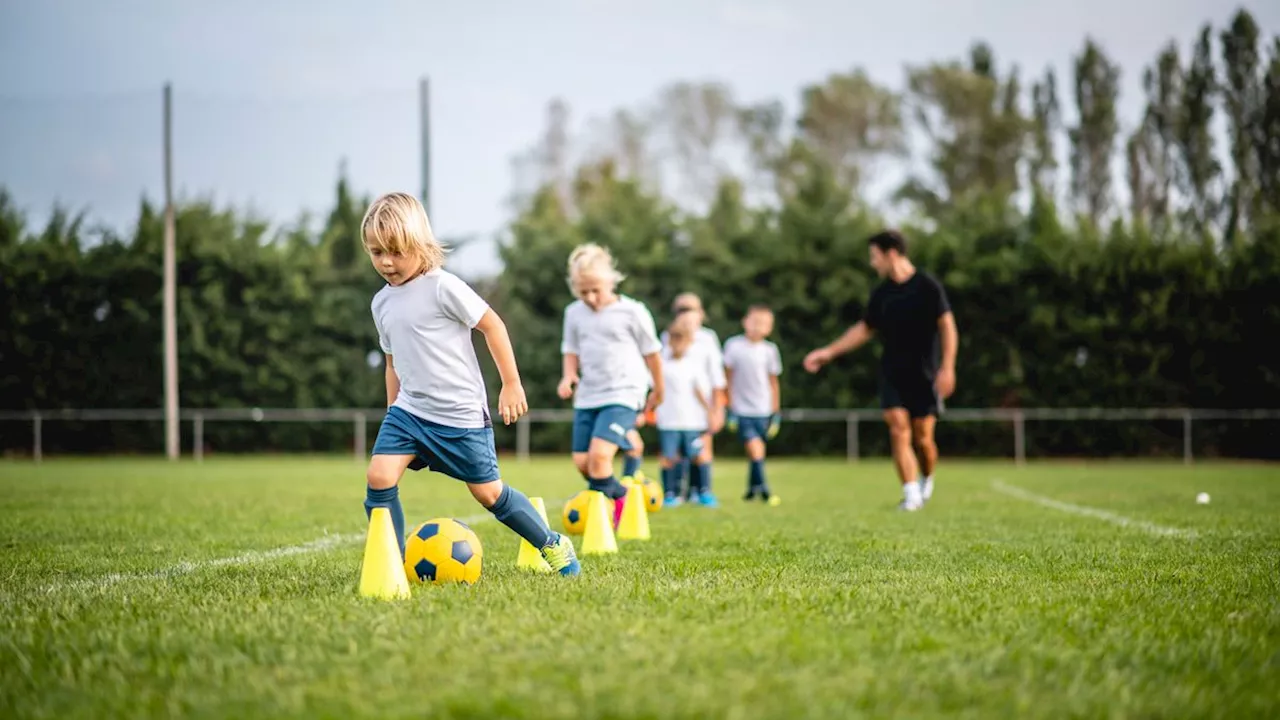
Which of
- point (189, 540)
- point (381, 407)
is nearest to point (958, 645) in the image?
point (189, 540)

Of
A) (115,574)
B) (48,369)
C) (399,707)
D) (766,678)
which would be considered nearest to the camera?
(399,707)

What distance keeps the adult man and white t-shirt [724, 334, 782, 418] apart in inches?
84.7

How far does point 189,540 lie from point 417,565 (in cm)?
270

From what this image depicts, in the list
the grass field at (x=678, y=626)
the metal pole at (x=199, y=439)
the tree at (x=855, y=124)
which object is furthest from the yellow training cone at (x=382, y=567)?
the tree at (x=855, y=124)

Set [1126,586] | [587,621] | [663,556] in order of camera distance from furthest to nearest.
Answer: [663,556] < [1126,586] < [587,621]

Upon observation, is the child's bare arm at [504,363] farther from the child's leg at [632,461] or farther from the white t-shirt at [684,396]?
the white t-shirt at [684,396]

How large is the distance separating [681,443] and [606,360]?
3892 mm

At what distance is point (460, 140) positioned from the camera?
26.1 metres

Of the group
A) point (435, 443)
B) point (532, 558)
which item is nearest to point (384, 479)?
point (435, 443)

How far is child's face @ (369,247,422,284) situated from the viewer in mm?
4852

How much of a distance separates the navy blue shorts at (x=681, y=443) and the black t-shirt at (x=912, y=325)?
2.17m

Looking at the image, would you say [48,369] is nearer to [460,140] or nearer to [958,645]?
[460,140]

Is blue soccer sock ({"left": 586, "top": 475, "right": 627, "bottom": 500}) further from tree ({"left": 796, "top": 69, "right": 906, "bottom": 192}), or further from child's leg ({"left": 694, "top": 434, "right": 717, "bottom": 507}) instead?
tree ({"left": 796, "top": 69, "right": 906, "bottom": 192})

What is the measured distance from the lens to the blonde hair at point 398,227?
15.6ft
